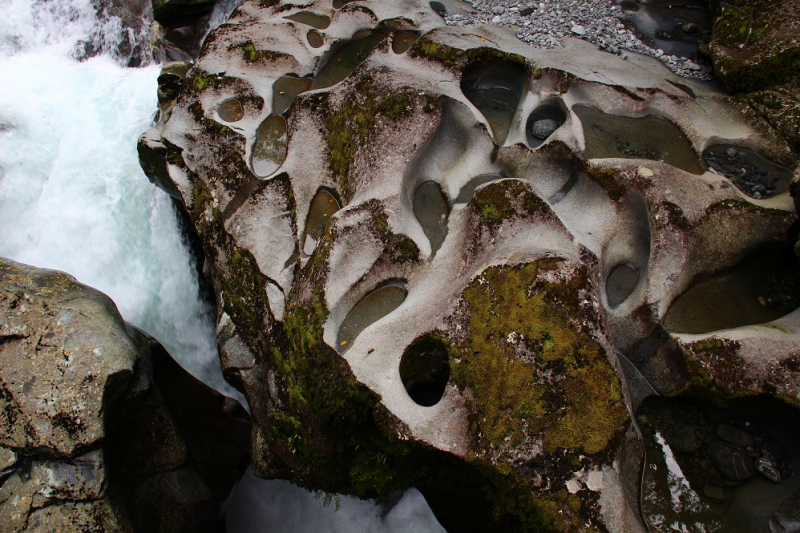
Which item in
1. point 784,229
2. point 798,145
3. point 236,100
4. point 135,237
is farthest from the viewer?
point 135,237

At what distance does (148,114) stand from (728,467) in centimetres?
1133

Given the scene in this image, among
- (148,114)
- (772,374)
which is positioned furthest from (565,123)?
(148,114)

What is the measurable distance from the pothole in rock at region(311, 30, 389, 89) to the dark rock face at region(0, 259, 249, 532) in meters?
5.03

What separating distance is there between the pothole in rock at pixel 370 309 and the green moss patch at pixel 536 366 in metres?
1.07

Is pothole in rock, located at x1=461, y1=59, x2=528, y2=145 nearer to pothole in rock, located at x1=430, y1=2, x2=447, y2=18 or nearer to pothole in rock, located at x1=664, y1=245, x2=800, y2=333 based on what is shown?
pothole in rock, located at x1=430, y1=2, x2=447, y2=18

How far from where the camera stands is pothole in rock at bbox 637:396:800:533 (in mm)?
5520

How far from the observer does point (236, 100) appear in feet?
28.7

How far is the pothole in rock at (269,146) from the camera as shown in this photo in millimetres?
7961

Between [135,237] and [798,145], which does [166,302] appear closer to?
[135,237]

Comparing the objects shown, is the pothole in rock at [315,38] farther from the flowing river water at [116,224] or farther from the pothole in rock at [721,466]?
the pothole in rock at [721,466]

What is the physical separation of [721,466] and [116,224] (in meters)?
9.77

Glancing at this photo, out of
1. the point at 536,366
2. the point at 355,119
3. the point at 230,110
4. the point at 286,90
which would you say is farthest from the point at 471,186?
the point at 230,110

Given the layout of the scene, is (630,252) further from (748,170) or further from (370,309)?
(370,309)

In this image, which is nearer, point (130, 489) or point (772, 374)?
point (772, 374)
